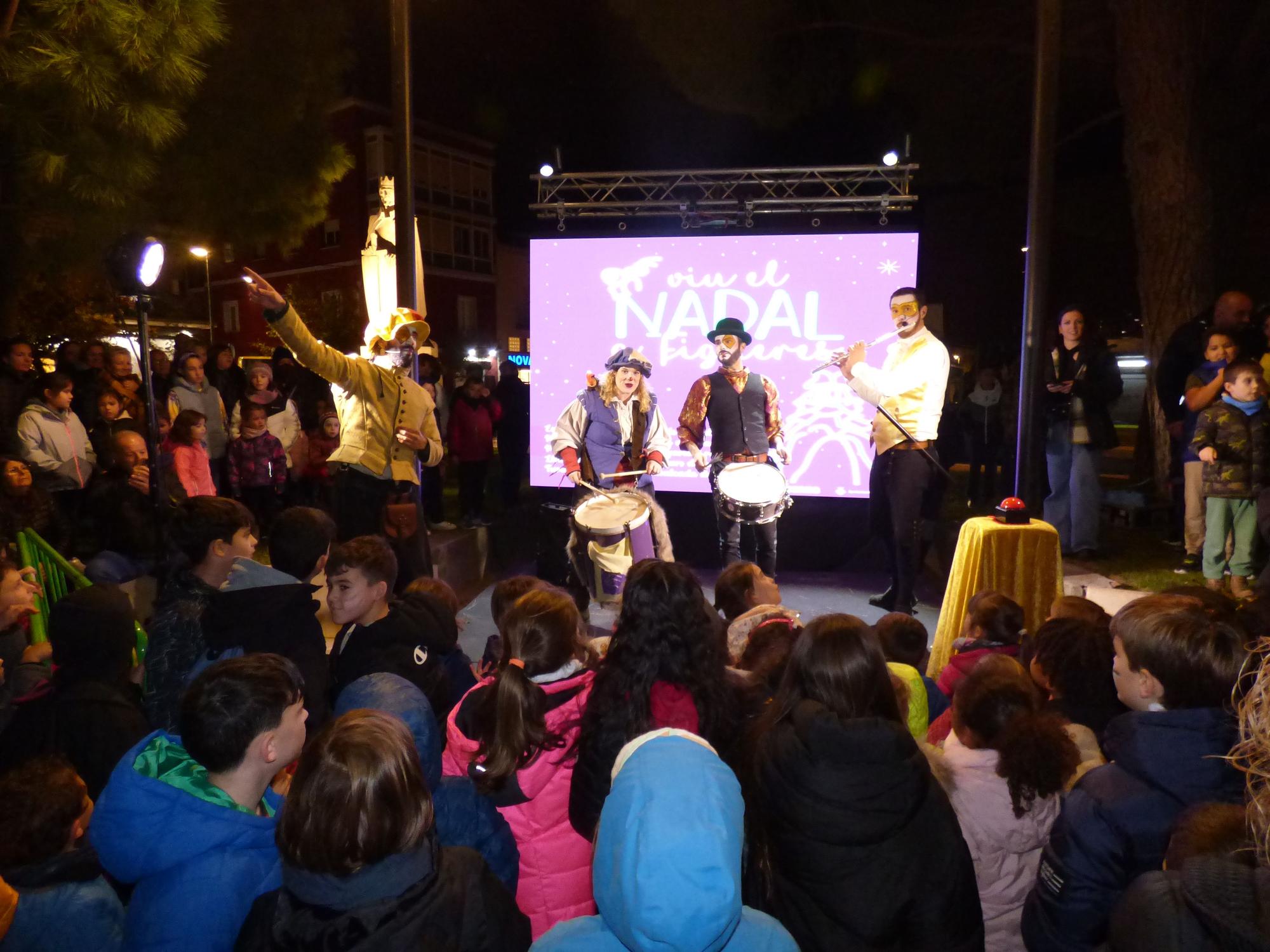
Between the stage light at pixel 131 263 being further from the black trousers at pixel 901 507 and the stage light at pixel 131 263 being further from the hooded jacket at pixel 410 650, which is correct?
the black trousers at pixel 901 507

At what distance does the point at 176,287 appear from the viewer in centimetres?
3594

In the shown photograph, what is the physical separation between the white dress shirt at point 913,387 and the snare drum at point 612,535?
167 centimetres

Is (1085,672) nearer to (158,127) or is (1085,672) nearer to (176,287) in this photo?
(158,127)

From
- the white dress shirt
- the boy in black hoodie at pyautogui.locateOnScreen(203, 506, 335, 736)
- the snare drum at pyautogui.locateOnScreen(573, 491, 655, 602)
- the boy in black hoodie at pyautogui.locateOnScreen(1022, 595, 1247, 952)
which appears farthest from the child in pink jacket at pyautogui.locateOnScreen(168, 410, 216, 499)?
the boy in black hoodie at pyautogui.locateOnScreen(1022, 595, 1247, 952)

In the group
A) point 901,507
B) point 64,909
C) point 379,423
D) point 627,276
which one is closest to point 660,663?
point 64,909

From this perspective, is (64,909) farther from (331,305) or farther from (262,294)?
(331,305)

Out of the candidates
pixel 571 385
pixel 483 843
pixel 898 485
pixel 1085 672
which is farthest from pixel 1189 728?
pixel 571 385

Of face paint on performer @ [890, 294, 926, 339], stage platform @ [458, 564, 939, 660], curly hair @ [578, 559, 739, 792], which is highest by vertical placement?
face paint on performer @ [890, 294, 926, 339]

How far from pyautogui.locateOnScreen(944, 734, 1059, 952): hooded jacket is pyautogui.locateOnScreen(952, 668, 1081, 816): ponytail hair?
31mm

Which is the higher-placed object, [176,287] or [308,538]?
[176,287]

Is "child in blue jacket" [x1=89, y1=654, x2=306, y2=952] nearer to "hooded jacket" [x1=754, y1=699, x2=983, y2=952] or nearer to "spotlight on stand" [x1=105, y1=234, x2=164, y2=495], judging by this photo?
"hooded jacket" [x1=754, y1=699, x2=983, y2=952]

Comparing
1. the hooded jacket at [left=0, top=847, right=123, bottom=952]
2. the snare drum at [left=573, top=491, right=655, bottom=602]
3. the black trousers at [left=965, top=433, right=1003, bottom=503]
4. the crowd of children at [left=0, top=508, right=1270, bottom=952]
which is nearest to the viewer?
the crowd of children at [left=0, top=508, right=1270, bottom=952]

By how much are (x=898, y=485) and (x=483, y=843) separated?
4.55 m

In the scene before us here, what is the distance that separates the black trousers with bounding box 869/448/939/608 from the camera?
238 inches
